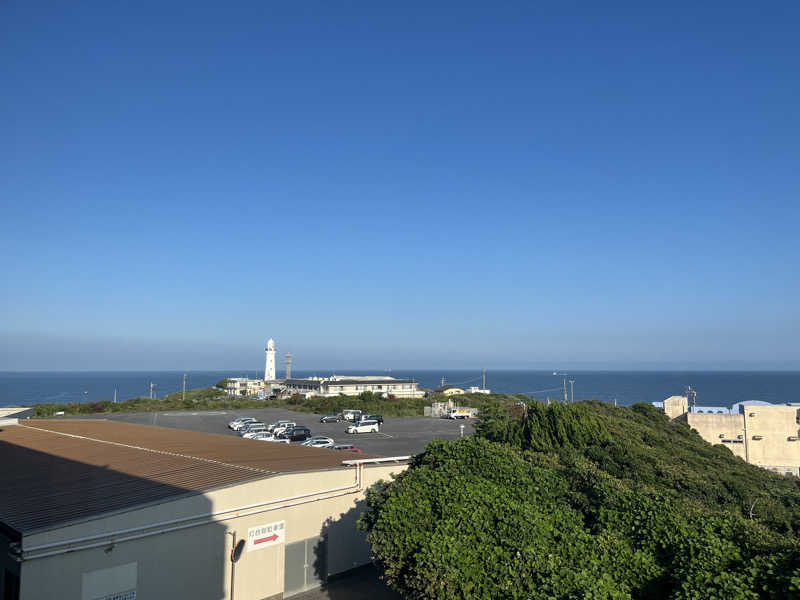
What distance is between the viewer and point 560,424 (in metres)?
19.5

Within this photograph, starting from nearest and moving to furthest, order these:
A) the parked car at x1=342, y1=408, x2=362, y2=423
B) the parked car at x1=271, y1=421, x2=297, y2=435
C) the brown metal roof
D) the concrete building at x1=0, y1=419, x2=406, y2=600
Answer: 1. the concrete building at x1=0, y1=419, x2=406, y2=600
2. the brown metal roof
3. the parked car at x1=271, y1=421, x2=297, y2=435
4. the parked car at x1=342, y1=408, x2=362, y2=423

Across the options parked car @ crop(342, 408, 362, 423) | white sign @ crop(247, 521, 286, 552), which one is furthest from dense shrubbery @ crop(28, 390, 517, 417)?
white sign @ crop(247, 521, 286, 552)

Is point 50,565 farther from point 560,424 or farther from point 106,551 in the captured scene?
point 560,424

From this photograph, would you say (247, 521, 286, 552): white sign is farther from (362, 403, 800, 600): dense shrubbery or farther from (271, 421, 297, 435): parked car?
(271, 421, 297, 435): parked car

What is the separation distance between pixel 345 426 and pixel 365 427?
4.34 m

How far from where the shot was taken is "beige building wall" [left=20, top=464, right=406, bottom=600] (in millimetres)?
8508

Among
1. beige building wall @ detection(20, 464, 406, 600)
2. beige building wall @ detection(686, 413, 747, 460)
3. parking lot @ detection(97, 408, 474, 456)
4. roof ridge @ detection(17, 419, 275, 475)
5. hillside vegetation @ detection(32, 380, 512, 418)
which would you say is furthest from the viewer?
hillside vegetation @ detection(32, 380, 512, 418)

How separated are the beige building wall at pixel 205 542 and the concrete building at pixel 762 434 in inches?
1607

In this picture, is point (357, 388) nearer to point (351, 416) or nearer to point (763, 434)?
point (351, 416)

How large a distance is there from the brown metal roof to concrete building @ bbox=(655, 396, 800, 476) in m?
39.8

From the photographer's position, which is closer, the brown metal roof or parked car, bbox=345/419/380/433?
the brown metal roof

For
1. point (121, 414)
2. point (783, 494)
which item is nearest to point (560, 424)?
point (783, 494)

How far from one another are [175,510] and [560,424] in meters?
14.7

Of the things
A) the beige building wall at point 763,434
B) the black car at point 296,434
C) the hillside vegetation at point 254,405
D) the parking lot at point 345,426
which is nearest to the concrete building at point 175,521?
the parking lot at point 345,426
